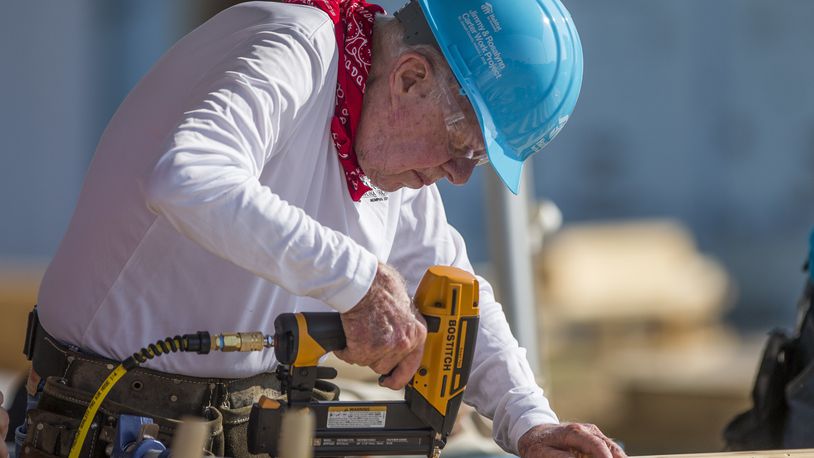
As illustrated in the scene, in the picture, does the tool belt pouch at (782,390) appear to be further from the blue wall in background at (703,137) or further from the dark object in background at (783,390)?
the blue wall in background at (703,137)

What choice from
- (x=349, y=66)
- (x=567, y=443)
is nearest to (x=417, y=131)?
(x=349, y=66)

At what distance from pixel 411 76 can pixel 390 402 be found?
0.67 m

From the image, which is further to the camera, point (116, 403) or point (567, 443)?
point (567, 443)

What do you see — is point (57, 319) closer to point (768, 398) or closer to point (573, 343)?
point (768, 398)

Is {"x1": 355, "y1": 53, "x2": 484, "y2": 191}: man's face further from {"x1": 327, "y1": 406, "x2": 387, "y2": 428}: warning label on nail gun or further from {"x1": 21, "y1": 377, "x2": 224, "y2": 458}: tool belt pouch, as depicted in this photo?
{"x1": 21, "y1": 377, "x2": 224, "y2": 458}: tool belt pouch

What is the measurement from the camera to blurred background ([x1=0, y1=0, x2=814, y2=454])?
277 inches

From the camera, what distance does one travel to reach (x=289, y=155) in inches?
88.6

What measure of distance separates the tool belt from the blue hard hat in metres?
0.78

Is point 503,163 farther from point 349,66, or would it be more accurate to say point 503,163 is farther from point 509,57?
point 349,66

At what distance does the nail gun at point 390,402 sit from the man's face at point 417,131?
288mm

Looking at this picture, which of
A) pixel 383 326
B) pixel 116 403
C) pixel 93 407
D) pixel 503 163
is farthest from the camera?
pixel 503 163

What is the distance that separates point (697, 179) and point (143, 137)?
33.3 ft

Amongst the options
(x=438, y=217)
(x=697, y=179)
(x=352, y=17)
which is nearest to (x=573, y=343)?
(x=697, y=179)

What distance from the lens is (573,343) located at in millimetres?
8164
